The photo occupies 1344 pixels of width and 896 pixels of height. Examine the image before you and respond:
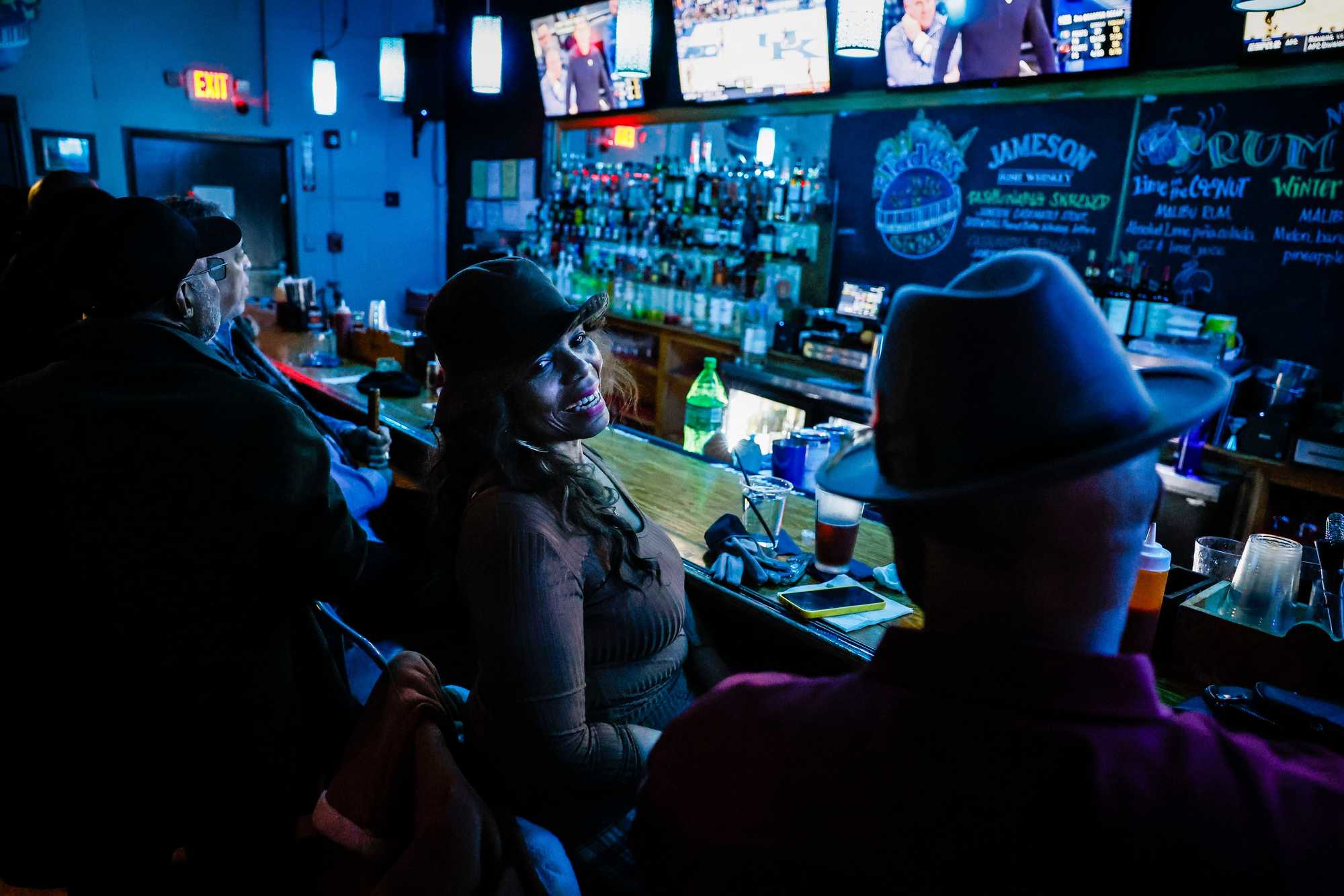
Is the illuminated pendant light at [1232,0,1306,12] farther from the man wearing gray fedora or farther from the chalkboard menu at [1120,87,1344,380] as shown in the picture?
the man wearing gray fedora

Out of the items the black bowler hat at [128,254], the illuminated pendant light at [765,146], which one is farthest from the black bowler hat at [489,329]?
the illuminated pendant light at [765,146]

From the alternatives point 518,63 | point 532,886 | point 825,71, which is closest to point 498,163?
point 518,63

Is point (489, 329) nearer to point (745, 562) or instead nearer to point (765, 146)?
point (745, 562)

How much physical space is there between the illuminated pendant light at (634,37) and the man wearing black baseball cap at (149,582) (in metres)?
3.97

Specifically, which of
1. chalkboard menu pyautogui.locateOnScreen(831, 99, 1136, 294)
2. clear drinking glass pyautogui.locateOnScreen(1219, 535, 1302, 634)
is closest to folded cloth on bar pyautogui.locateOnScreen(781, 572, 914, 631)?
clear drinking glass pyautogui.locateOnScreen(1219, 535, 1302, 634)

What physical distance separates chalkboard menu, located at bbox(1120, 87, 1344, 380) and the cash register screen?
1.40 metres

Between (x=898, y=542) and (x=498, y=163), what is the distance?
8.50 m

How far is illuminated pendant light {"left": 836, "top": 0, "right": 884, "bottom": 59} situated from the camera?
389 cm

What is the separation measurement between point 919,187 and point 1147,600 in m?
4.19

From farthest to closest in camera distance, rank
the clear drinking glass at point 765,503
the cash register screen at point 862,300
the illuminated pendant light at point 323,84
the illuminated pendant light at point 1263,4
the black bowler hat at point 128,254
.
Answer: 1. the illuminated pendant light at point 323,84
2. the cash register screen at point 862,300
3. the illuminated pendant light at point 1263,4
4. the clear drinking glass at point 765,503
5. the black bowler hat at point 128,254

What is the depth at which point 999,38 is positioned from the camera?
4.31 m

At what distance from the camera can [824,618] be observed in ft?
5.66

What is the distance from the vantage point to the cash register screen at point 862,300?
208 inches

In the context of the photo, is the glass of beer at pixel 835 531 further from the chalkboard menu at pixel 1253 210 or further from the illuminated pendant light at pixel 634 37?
the illuminated pendant light at pixel 634 37
